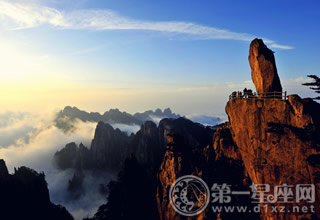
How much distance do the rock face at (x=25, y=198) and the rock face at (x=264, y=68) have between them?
72.0 meters

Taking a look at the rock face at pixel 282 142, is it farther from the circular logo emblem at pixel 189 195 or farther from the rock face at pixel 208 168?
the circular logo emblem at pixel 189 195

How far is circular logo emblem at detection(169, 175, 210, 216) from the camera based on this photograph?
116 ft

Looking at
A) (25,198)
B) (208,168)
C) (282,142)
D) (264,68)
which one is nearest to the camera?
(282,142)

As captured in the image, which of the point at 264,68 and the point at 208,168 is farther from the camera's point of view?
the point at 208,168

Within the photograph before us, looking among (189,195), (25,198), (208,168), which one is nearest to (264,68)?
(208,168)

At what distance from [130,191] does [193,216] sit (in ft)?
94.3

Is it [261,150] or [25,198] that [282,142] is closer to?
[261,150]

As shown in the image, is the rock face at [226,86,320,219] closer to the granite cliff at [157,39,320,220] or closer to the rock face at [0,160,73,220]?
the granite cliff at [157,39,320,220]

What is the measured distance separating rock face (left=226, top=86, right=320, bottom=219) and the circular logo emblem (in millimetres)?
8900

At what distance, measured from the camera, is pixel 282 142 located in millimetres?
28656

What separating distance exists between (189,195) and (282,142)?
738 inches

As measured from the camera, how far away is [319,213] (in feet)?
85.4

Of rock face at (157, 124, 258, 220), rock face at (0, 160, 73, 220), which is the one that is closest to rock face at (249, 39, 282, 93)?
rock face at (157, 124, 258, 220)

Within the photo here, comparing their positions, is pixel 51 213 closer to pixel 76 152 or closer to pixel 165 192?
pixel 165 192
